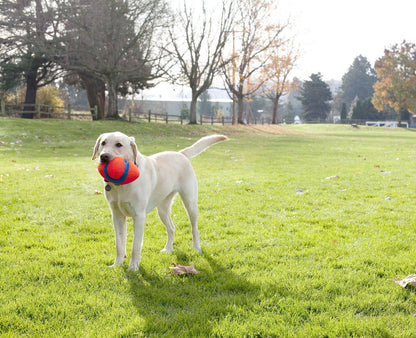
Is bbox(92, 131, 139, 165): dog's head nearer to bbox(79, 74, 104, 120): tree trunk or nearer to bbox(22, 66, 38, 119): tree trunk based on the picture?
bbox(79, 74, 104, 120): tree trunk

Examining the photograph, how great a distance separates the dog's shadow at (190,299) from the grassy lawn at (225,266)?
1 centimetres

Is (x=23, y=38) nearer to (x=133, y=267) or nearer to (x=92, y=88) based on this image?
(x=92, y=88)

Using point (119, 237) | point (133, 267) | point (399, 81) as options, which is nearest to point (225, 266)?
point (133, 267)

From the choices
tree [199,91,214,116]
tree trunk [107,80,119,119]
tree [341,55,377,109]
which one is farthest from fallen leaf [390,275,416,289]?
tree [341,55,377,109]

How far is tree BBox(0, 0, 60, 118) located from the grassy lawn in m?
24.5

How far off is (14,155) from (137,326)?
1286cm

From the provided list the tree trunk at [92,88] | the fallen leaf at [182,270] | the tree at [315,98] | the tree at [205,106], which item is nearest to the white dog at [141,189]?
the fallen leaf at [182,270]

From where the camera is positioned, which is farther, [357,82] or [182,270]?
[357,82]

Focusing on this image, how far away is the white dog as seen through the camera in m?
3.72

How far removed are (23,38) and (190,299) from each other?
31.4 meters

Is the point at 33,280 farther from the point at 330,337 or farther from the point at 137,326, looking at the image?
the point at 330,337

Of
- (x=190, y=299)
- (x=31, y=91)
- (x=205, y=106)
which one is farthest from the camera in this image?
(x=205, y=106)

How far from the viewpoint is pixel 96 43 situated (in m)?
28.5

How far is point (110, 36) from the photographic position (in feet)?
93.6
